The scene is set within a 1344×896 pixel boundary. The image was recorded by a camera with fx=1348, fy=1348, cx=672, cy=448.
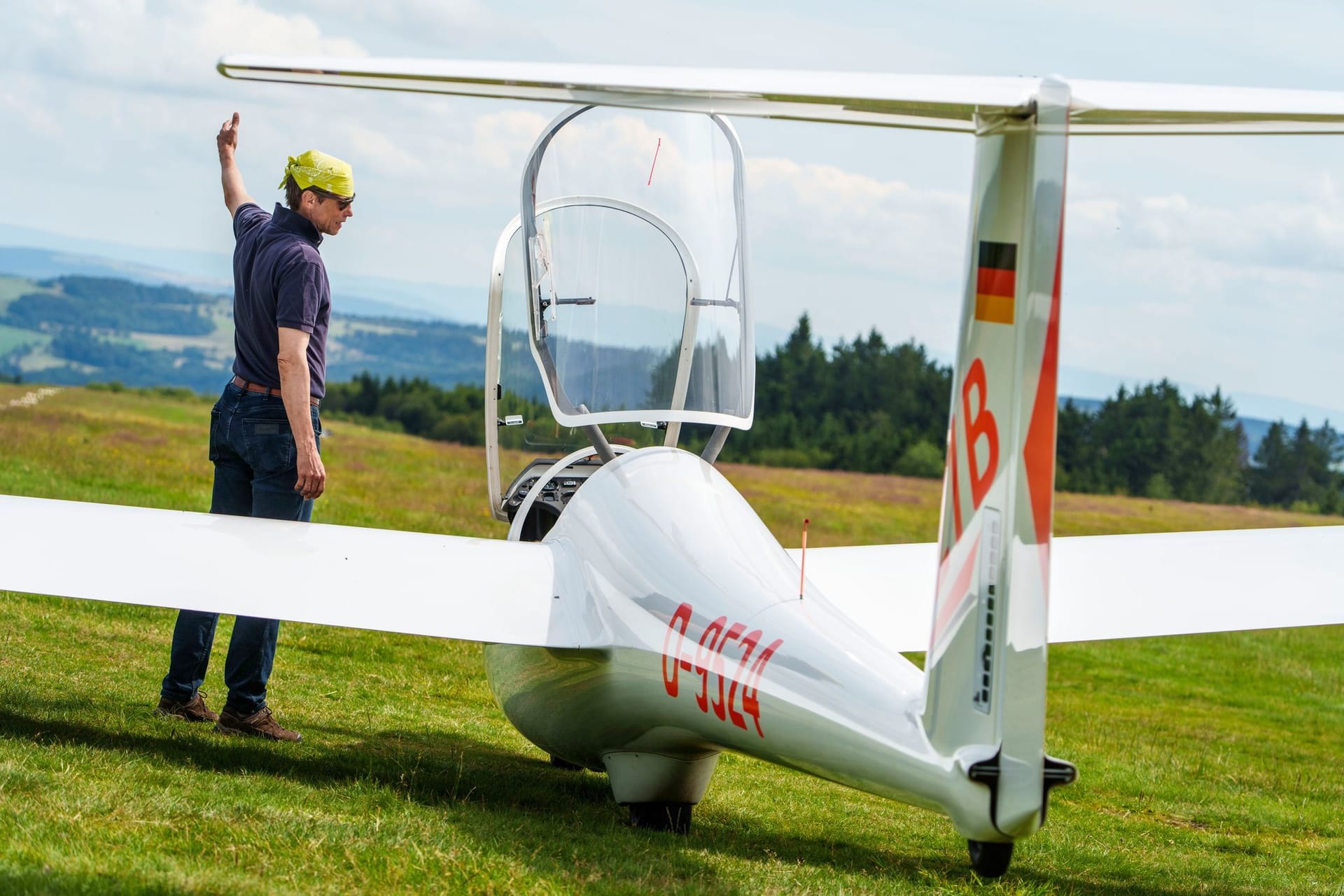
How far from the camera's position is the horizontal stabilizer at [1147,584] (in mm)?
6332

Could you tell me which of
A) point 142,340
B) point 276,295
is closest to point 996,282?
point 276,295

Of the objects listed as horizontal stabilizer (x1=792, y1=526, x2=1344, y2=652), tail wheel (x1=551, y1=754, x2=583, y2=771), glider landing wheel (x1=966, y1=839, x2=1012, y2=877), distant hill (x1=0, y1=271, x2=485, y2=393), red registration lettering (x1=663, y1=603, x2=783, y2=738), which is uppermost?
distant hill (x1=0, y1=271, x2=485, y2=393)

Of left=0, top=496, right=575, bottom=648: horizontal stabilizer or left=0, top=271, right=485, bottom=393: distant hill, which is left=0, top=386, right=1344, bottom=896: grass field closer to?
left=0, top=496, right=575, bottom=648: horizontal stabilizer

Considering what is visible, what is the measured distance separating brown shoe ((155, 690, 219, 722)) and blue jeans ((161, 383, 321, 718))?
28 mm

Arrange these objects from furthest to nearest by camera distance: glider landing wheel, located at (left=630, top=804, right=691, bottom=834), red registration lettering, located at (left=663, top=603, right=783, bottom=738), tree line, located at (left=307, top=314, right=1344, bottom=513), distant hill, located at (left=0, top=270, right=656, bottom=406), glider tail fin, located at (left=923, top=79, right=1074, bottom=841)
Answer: distant hill, located at (left=0, top=270, right=656, bottom=406) < tree line, located at (left=307, top=314, right=1344, bottom=513) < glider landing wheel, located at (left=630, top=804, right=691, bottom=834) < red registration lettering, located at (left=663, top=603, right=783, bottom=738) < glider tail fin, located at (left=923, top=79, right=1074, bottom=841)

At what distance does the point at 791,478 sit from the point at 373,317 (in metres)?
161

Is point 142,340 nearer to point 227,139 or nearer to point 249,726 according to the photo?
point 227,139

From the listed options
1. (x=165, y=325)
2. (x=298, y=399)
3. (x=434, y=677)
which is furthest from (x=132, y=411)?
(x=165, y=325)

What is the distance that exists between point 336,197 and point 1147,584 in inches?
177

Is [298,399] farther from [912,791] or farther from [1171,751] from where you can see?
[1171,751]

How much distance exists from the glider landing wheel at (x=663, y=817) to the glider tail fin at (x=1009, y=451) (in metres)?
2.17

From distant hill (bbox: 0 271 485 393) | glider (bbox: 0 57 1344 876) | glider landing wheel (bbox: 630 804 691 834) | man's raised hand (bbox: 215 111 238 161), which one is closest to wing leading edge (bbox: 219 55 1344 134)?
glider (bbox: 0 57 1344 876)

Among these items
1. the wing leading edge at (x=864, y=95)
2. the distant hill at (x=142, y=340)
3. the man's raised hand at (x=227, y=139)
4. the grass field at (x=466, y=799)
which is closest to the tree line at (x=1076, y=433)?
the grass field at (x=466, y=799)

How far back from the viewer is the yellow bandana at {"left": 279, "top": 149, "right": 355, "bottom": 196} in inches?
256
